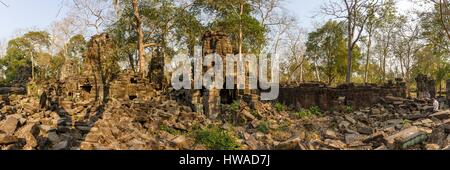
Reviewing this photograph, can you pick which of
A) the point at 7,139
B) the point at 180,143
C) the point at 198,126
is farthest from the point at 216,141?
the point at 7,139

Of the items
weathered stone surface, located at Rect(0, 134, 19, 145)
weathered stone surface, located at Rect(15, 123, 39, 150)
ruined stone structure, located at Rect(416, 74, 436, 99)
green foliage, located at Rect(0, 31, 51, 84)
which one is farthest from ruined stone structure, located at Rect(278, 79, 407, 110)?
green foliage, located at Rect(0, 31, 51, 84)

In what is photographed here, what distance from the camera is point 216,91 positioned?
39.7 ft

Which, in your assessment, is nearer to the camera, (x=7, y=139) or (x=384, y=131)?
(x=7, y=139)

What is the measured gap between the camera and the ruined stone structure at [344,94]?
45.6ft

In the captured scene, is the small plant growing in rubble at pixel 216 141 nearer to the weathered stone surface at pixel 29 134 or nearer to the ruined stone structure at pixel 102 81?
the weathered stone surface at pixel 29 134

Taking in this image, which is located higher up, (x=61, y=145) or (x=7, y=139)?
(x=7, y=139)

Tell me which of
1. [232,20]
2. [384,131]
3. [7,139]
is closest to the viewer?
[7,139]

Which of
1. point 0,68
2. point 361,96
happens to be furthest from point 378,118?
point 0,68

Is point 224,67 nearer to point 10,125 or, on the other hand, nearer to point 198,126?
point 198,126

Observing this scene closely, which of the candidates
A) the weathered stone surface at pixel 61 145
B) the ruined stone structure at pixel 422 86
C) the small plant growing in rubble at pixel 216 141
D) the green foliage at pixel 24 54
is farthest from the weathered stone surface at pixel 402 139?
the green foliage at pixel 24 54

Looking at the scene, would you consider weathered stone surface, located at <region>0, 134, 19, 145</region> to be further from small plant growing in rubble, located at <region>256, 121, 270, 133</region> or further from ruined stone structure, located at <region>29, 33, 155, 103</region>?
ruined stone structure, located at <region>29, 33, 155, 103</region>

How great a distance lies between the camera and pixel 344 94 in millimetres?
14234

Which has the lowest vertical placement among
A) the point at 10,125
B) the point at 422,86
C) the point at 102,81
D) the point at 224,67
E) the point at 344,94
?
the point at 10,125
